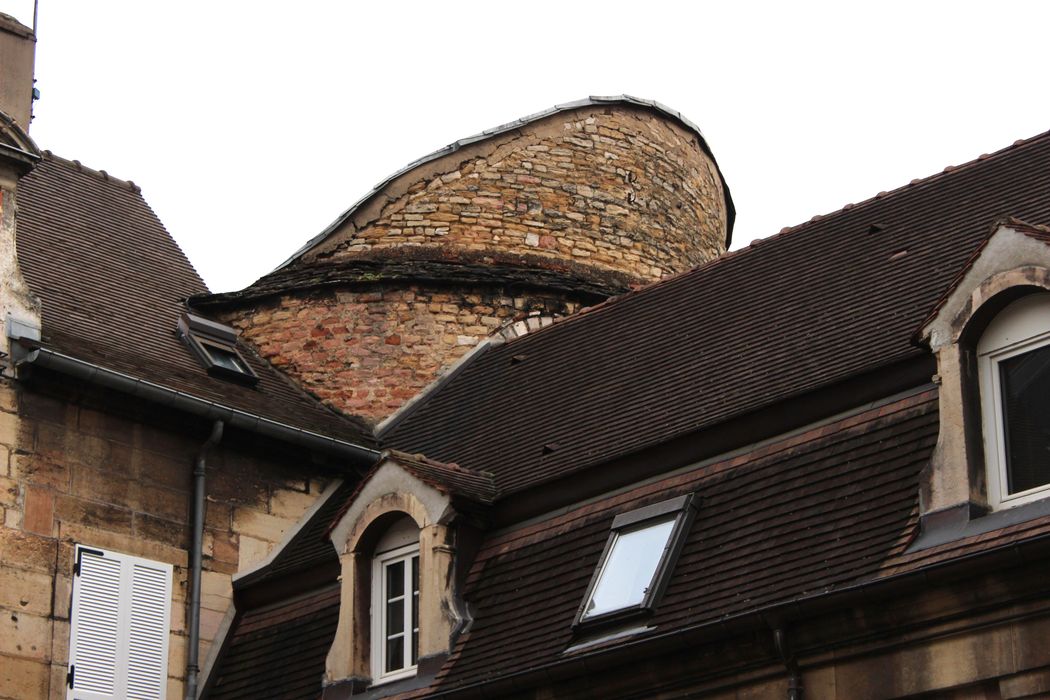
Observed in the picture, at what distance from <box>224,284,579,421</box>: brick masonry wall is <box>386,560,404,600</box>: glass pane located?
3564 mm

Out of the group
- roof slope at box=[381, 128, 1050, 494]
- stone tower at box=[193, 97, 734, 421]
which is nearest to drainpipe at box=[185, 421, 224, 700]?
roof slope at box=[381, 128, 1050, 494]

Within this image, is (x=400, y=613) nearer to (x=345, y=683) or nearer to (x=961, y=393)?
(x=345, y=683)

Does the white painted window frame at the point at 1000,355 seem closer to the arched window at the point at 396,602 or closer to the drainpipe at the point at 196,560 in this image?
the arched window at the point at 396,602

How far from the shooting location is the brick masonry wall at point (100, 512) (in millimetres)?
14555

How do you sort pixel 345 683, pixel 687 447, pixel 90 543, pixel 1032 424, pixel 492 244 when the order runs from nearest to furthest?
1. pixel 1032 424
2. pixel 687 447
3. pixel 345 683
4. pixel 90 543
5. pixel 492 244

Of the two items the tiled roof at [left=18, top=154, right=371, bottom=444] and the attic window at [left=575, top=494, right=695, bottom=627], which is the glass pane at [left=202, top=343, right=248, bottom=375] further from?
the attic window at [left=575, top=494, right=695, bottom=627]

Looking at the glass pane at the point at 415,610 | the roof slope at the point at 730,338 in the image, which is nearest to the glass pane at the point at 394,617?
the glass pane at the point at 415,610

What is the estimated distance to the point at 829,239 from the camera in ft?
52.2

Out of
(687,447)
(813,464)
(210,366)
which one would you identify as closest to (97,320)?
(210,366)

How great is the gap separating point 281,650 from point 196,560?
112cm

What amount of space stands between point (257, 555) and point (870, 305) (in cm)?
551

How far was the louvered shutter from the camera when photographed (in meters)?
14.8

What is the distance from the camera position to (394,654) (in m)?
14.2

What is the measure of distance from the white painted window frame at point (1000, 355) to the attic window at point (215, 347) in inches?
305
